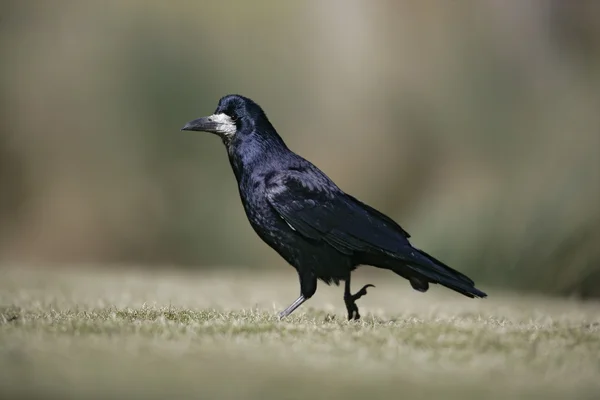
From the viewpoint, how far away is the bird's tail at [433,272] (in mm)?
5344

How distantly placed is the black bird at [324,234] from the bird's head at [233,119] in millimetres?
397

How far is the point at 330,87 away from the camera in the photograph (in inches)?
537

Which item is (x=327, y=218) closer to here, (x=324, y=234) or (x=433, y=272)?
(x=324, y=234)

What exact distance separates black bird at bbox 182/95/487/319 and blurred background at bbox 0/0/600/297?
5.76 meters

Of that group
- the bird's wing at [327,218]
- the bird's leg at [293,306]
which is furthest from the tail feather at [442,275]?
the bird's leg at [293,306]

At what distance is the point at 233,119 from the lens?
6113 mm

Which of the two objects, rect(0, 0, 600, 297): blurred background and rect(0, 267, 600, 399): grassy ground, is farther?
rect(0, 0, 600, 297): blurred background

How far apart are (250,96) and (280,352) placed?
938 centimetres

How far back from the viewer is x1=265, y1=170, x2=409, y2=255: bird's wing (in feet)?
17.9

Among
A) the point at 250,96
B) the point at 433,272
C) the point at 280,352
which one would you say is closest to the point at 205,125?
the point at 433,272

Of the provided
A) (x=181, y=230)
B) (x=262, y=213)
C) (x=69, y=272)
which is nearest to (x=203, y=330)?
(x=262, y=213)

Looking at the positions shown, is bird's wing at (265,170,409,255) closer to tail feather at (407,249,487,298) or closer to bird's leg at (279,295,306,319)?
tail feather at (407,249,487,298)

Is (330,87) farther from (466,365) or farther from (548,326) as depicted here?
(466,365)

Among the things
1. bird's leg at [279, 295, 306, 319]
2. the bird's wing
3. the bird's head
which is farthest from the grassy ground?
the bird's head
